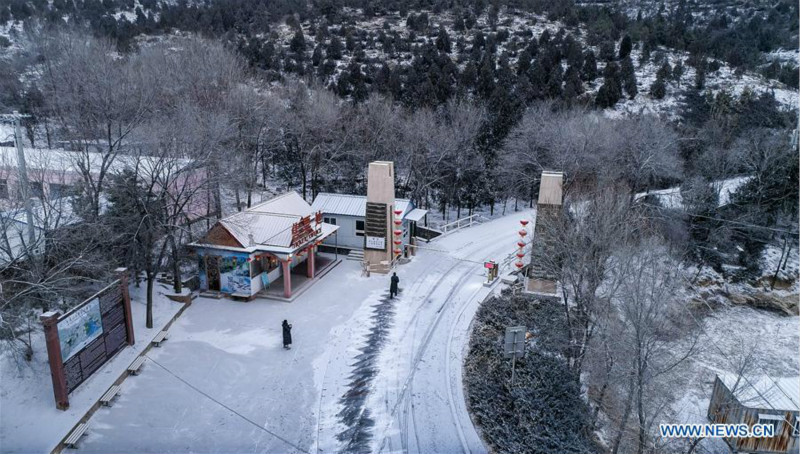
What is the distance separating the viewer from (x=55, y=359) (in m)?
13.2

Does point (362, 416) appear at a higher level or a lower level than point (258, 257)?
lower

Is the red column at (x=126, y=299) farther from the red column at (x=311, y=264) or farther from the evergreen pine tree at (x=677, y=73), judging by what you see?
the evergreen pine tree at (x=677, y=73)

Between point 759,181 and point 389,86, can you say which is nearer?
point 759,181

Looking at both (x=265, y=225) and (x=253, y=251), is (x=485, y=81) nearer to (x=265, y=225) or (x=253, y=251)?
(x=265, y=225)

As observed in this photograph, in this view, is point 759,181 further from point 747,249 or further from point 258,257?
point 258,257

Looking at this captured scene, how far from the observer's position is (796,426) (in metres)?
15.9

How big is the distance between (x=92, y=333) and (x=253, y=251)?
6.54 m

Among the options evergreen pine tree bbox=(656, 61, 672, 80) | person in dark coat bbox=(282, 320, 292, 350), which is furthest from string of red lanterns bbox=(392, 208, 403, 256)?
evergreen pine tree bbox=(656, 61, 672, 80)

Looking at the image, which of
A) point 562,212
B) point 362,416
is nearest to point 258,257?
point 362,416

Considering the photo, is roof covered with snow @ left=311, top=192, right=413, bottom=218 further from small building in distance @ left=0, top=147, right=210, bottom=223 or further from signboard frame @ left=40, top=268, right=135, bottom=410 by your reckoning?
signboard frame @ left=40, top=268, right=135, bottom=410

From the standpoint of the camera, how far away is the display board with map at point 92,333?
45.3 ft

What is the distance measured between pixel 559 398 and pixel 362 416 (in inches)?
231

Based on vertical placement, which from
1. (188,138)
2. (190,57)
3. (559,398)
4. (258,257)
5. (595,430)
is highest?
(190,57)

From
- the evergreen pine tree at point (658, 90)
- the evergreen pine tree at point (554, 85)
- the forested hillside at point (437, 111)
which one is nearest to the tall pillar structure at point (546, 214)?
the forested hillside at point (437, 111)
